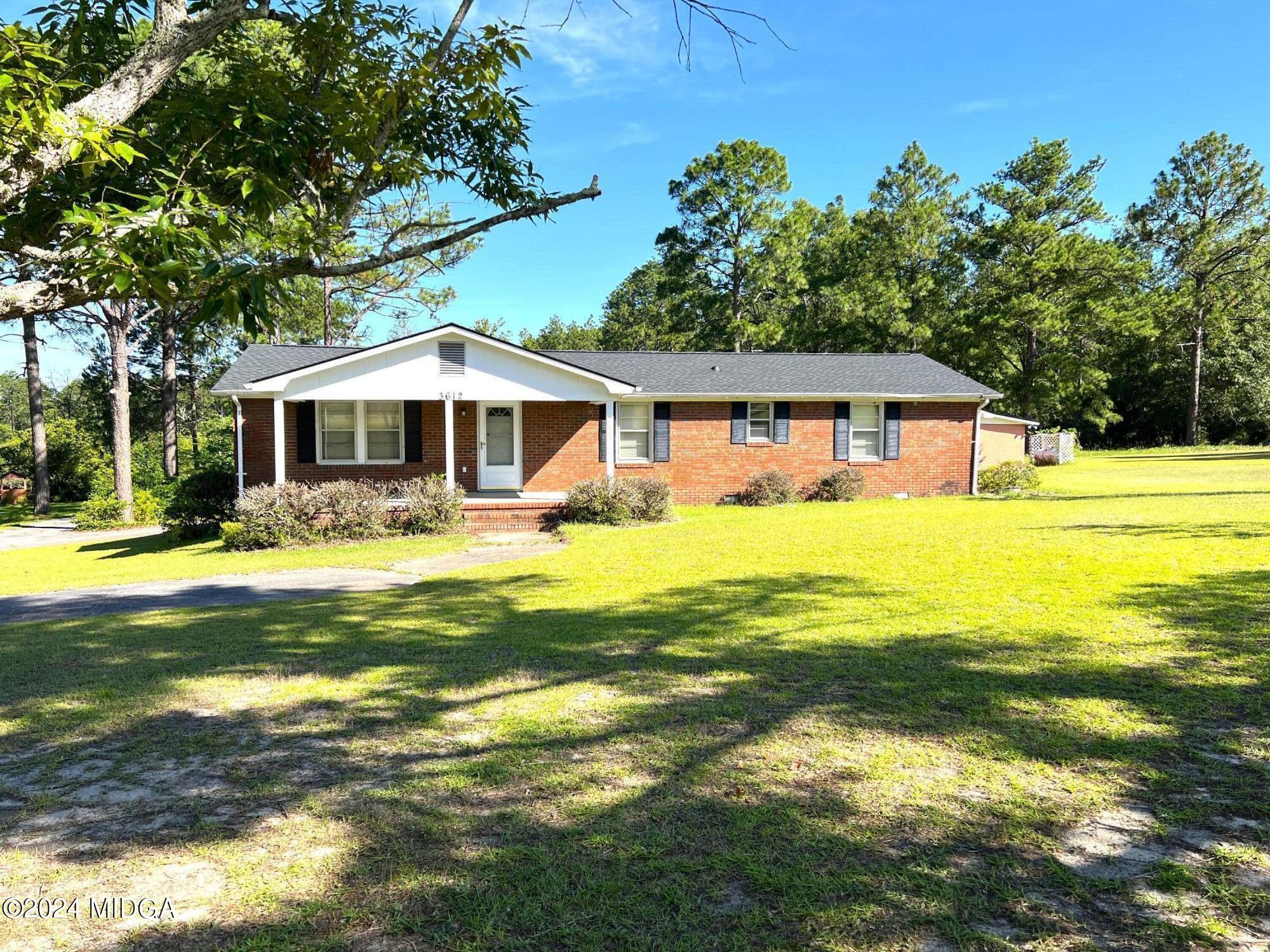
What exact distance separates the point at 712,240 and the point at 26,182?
115 ft

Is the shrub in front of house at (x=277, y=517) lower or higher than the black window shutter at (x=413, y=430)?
lower

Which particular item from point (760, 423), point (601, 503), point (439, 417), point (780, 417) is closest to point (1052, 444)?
point (780, 417)

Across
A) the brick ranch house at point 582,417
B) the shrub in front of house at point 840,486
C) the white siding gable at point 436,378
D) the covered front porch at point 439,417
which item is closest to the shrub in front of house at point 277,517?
the covered front porch at point 439,417

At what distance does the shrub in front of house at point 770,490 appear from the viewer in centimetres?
1878

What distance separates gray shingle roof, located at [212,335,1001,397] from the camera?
1911 cm

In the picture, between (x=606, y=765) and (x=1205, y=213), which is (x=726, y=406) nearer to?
(x=606, y=765)

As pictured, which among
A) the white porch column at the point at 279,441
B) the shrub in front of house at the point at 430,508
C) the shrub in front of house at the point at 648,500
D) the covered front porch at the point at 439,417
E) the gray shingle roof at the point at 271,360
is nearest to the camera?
the shrub in front of house at the point at 430,508

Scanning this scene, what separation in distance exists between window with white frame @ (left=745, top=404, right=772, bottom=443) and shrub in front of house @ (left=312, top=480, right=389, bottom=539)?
9778 mm

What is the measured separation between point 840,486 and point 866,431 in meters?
2.01

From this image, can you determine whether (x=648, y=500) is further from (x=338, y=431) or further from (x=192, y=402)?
(x=192, y=402)

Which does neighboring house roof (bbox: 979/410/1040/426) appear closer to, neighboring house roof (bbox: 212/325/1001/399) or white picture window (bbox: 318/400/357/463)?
neighboring house roof (bbox: 212/325/1001/399)

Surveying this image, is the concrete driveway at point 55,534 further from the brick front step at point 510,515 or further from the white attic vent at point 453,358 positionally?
the white attic vent at point 453,358

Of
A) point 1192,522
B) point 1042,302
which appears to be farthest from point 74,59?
point 1042,302

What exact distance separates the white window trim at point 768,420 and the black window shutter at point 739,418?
4 cm
